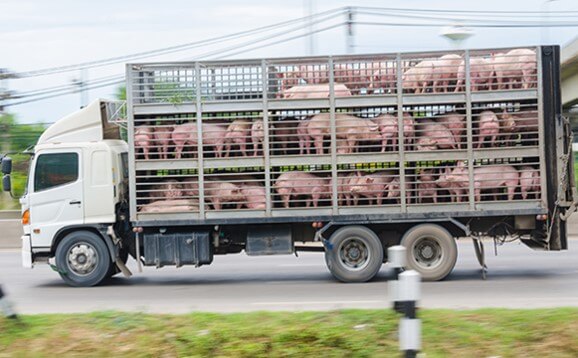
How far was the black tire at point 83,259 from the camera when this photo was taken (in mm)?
13758

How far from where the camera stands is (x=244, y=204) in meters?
13.4

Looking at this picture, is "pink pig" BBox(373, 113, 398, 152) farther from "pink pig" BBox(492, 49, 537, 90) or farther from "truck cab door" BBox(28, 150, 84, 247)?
"truck cab door" BBox(28, 150, 84, 247)

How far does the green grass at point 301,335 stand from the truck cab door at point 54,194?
19.5 feet

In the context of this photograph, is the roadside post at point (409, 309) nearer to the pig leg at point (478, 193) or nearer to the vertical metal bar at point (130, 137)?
the pig leg at point (478, 193)

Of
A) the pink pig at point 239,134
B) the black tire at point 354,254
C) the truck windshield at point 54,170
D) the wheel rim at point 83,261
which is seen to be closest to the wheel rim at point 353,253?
the black tire at point 354,254

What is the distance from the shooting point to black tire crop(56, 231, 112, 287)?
1376cm

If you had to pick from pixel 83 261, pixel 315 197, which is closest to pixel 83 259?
pixel 83 261

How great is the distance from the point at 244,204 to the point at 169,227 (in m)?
1.23

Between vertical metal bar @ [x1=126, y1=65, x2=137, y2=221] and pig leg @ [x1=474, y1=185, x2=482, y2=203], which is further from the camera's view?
vertical metal bar @ [x1=126, y1=65, x2=137, y2=221]

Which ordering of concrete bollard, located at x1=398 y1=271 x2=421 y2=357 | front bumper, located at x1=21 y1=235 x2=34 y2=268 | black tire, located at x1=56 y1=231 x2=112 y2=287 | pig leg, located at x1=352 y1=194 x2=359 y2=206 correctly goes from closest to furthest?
concrete bollard, located at x1=398 y1=271 x2=421 y2=357 < pig leg, located at x1=352 y1=194 x2=359 y2=206 < black tire, located at x1=56 y1=231 x2=112 y2=287 < front bumper, located at x1=21 y1=235 x2=34 y2=268

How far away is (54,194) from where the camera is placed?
45.5ft

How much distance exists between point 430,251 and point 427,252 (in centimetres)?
5

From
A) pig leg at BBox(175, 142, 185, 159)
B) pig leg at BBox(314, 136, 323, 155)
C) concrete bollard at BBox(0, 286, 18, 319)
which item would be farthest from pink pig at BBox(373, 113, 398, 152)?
concrete bollard at BBox(0, 286, 18, 319)

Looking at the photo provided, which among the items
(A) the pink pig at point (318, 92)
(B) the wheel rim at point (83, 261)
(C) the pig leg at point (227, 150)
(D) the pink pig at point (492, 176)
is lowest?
(B) the wheel rim at point (83, 261)
